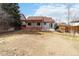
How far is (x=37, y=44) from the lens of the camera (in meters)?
5.34

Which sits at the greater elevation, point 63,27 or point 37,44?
point 63,27

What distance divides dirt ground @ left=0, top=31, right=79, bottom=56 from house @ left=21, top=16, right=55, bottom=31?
8 cm

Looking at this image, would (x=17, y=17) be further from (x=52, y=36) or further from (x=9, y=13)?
(x=52, y=36)

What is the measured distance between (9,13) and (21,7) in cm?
21

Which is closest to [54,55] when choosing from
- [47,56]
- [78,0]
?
[47,56]

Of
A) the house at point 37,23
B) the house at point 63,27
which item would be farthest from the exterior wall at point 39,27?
the house at point 63,27

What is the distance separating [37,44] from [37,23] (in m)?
0.31

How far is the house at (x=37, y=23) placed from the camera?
5.33m

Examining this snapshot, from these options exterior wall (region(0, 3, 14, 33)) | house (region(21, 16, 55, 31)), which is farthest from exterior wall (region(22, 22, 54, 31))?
exterior wall (region(0, 3, 14, 33))

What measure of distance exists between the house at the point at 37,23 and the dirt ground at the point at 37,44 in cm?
8

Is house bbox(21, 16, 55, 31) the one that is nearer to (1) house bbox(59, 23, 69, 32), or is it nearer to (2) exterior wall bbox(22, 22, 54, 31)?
(2) exterior wall bbox(22, 22, 54, 31)

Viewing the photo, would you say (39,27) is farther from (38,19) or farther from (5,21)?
(5,21)

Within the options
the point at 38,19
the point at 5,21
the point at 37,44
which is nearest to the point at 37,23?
the point at 38,19

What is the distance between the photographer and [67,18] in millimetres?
5355
